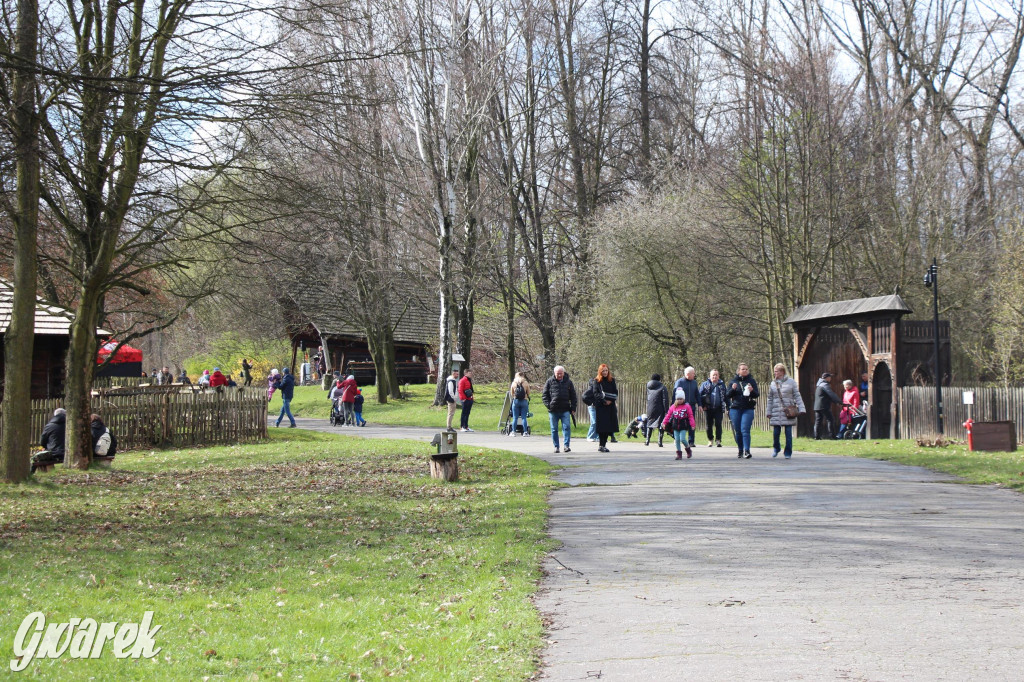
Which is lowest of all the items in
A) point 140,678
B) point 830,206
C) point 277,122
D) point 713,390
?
point 140,678

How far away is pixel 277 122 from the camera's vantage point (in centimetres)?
1327

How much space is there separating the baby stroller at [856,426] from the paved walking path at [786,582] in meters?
10.8

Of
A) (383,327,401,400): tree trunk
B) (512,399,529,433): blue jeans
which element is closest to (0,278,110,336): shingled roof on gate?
(512,399,529,433): blue jeans

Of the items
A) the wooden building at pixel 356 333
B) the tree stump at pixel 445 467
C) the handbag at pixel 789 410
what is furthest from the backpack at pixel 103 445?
the wooden building at pixel 356 333

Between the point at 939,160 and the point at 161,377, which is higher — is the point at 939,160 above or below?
above

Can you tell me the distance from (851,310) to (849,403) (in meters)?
2.73

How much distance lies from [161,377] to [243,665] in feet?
146

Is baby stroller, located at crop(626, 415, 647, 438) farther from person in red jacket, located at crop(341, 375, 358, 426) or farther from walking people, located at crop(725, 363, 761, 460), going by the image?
person in red jacket, located at crop(341, 375, 358, 426)

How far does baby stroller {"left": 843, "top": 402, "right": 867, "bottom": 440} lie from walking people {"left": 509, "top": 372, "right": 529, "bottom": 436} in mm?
8307

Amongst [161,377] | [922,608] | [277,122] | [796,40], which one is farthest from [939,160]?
[161,377]

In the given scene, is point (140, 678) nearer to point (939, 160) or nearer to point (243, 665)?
point (243, 665)

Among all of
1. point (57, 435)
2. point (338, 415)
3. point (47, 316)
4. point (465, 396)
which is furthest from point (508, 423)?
point (57, 435)

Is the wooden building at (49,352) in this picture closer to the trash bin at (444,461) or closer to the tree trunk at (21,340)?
the tree trunk at (21,340)

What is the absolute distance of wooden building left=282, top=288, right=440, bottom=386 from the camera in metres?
45.3
